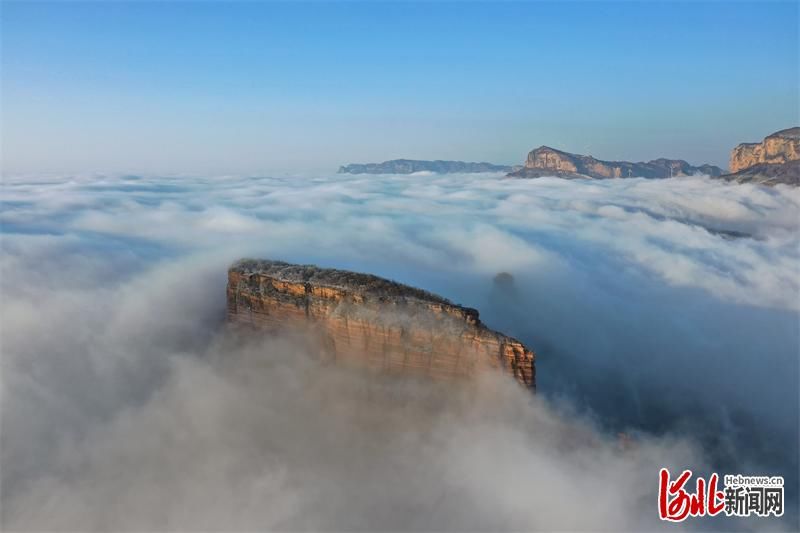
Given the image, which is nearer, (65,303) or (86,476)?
(86,476)

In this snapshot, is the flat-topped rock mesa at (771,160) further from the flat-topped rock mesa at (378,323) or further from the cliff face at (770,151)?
the flat-topped rock mesa at (378,323)

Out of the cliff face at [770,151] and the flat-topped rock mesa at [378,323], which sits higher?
the cliff face at [770,151]

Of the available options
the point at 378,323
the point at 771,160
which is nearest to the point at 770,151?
the point at 771,160

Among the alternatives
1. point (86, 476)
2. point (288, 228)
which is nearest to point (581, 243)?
point (288, 228)

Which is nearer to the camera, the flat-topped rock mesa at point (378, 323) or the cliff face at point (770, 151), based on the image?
the flat-topped rock mesa at point (378, 323)

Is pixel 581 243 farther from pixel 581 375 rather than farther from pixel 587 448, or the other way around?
pixel 587 448

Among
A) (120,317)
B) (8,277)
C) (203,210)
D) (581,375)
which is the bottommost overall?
(581,375)

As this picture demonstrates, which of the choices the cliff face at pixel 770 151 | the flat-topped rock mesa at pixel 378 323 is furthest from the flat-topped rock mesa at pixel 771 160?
the flat-topped rock mesa at pixel 378 323

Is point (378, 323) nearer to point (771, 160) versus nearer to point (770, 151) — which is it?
point (770, 151)
